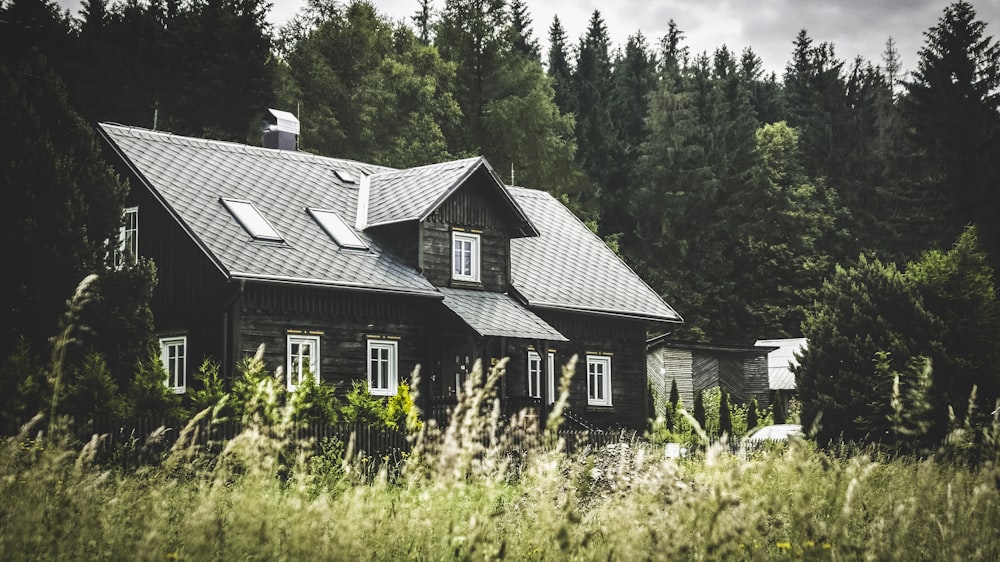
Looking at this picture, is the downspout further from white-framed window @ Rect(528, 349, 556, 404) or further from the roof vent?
the roof vent

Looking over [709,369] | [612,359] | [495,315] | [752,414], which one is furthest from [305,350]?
[709,369]

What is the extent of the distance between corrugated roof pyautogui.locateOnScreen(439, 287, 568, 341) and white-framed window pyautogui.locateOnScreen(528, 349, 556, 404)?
177 centimetres

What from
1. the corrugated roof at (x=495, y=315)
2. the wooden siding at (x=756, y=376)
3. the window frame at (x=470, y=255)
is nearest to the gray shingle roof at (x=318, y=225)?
the corrugated roof at (x=495, y=315)

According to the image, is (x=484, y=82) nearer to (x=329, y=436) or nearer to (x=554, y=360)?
(x=554, y=360)

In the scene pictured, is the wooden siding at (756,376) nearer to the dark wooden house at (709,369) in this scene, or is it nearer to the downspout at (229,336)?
the dark wooden house at (709,369)

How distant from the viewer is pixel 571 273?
29531 mm

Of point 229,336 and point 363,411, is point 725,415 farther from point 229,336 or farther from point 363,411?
point 229,336

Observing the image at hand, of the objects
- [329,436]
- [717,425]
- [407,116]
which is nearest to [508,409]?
[329,436]

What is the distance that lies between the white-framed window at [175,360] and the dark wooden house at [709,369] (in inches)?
841

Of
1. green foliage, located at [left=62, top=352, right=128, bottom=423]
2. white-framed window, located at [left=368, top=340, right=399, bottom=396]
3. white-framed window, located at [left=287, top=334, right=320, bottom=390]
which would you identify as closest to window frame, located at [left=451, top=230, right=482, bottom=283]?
white-framed window, located at [left=368, top=340, right=399, bottom=396]

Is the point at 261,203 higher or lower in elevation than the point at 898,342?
higher

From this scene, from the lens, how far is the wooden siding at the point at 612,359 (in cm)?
2814

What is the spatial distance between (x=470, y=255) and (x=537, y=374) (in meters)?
3.49

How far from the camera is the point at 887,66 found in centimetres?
6869
